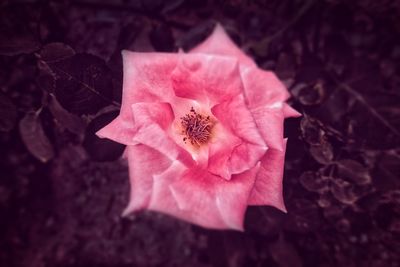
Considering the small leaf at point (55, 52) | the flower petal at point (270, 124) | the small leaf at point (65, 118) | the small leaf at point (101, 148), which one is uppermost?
the small leaf at point (55, 52)

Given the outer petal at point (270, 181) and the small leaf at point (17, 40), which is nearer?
the outer petal at point (270, 181)

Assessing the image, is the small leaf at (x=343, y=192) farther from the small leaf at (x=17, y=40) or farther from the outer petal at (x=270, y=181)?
the small leaf at (x=17, y=40)

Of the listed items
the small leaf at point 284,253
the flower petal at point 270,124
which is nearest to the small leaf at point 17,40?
the flower petal at point 270,124

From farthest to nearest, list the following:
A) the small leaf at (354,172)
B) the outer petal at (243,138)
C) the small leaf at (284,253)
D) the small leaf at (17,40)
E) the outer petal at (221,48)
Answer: the small leaf at (284,253) < the small leaf at (354,172) < the small leaf at (17,40) < the outer petal at (221,48) < the outer petal at (243,138)

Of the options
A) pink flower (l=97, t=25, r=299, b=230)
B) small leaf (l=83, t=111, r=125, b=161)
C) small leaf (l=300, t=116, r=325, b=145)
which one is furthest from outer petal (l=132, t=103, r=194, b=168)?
small leaf (l=300, t=116, r=325, b=145)

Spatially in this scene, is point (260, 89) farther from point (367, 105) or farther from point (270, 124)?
point (367, 105)

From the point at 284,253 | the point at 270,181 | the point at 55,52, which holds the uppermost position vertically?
the point at 55,52

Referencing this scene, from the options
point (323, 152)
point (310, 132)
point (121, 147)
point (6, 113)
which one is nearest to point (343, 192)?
point (323, 152)
